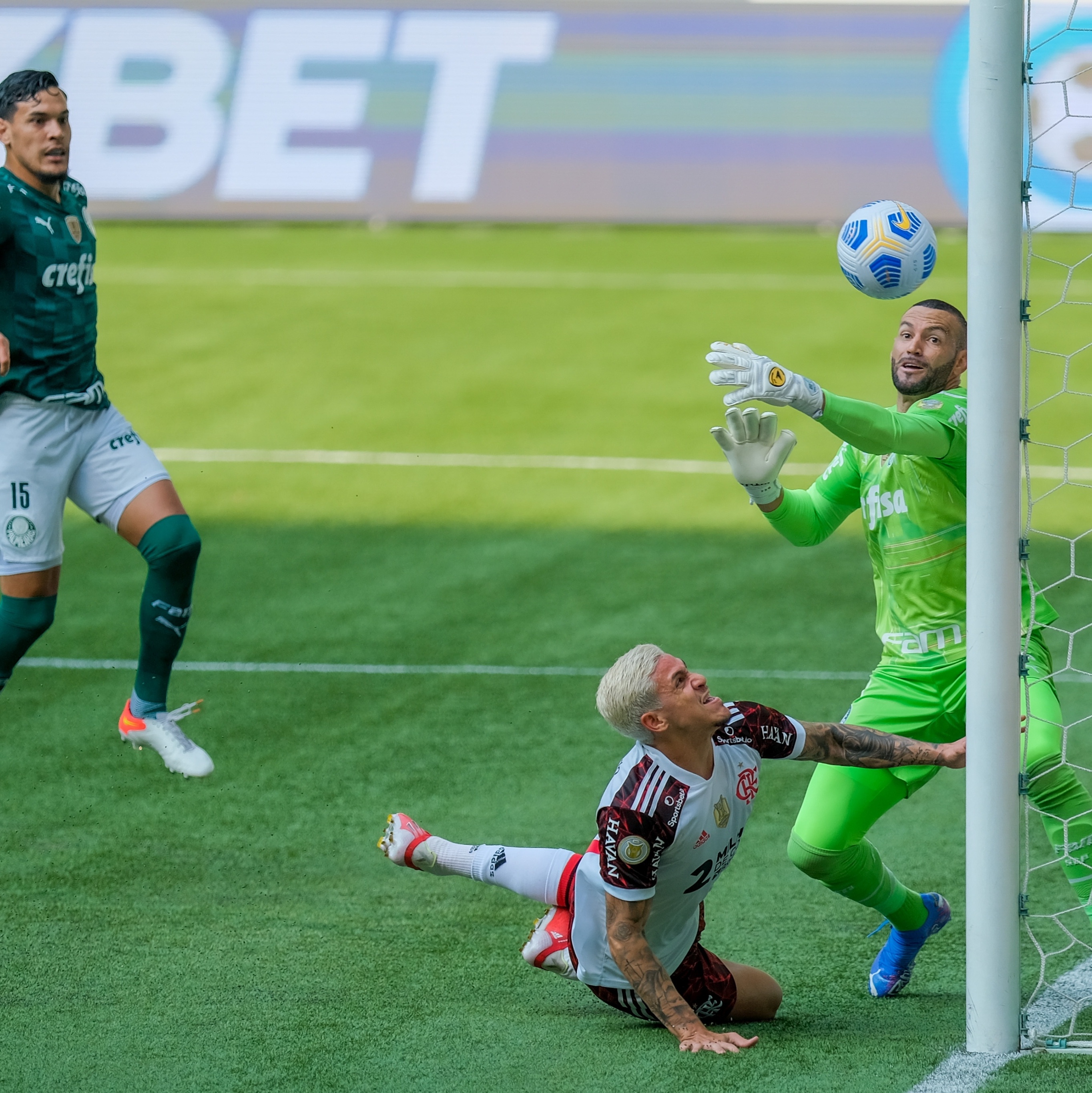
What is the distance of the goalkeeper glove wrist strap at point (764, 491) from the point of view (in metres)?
5.25

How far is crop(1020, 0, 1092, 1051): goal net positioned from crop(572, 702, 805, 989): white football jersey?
78cm

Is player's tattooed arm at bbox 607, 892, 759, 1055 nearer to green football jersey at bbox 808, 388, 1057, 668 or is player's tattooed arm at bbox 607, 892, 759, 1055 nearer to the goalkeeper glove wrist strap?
green football jersey at bbox 808, 388, 1057, 668

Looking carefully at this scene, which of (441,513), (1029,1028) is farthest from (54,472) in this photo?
(441,513)

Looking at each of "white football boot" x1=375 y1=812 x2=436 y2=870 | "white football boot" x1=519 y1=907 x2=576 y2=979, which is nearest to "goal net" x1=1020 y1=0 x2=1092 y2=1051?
"white football boot" x1=519 y1=907 x2=576 y2=979

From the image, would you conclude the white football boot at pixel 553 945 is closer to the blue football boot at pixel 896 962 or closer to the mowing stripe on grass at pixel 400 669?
the blue football boot at pixel 896 962

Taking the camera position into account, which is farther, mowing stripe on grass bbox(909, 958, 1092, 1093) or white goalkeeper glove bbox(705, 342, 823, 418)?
white goalkeeper glove bbox(705, 342, 823, 418)

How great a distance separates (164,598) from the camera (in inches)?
246

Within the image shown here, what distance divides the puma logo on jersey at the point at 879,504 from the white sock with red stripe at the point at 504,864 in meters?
1.40

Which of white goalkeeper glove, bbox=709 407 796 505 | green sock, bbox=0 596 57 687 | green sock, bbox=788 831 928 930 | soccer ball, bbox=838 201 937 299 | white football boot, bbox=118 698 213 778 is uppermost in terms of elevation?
soccer ball, bbox=838 201 937 299

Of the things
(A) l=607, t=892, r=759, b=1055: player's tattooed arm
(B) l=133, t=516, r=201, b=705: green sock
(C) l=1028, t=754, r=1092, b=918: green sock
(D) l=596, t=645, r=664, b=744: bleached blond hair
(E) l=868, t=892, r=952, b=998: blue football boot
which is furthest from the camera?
(B) l=133, t=516, r=201, b=705: green sock

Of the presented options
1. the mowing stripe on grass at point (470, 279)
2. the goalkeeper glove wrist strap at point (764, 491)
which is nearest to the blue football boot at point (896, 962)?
the goalkeeper glove wrist strap at point (764, 491)

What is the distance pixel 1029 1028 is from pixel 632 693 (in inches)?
58.3

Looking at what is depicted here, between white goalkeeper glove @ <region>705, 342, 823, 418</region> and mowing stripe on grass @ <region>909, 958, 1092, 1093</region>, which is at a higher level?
white goalkeeper glove @ <region>705, 342, 823, 418</region>

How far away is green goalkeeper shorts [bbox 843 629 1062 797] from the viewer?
16.7 ft
